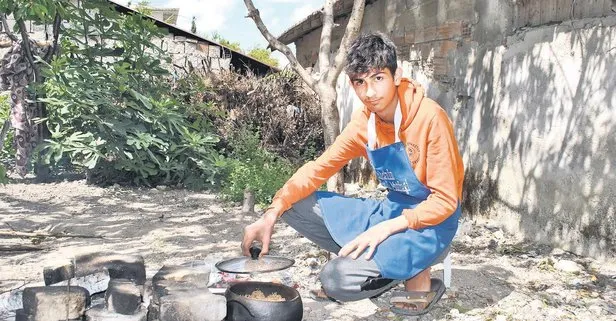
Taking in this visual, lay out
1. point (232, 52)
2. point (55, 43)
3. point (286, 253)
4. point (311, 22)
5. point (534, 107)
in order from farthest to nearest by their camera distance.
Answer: point (232, 52) → point (311, 22) → point (55, 43) → point (534, 107) → point (286, 253)

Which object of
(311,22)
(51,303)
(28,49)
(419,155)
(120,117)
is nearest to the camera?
(51,303)

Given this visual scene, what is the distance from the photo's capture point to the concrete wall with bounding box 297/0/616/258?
443 centimetres

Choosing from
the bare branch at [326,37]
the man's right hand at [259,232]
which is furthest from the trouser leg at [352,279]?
the bare branch at [326,37]

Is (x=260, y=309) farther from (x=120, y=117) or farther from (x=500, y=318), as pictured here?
(x=120, y=117)

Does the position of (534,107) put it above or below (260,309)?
above

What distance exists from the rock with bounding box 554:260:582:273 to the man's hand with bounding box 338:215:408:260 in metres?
2.06

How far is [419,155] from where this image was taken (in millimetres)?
2969

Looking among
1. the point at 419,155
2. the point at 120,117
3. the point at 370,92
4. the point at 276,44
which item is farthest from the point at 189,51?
the point at 419,155

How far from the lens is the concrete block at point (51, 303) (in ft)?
9.00

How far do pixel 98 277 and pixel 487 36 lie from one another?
4.29 meters

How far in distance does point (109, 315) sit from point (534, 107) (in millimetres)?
3908

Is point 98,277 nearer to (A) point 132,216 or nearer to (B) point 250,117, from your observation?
(A) point 132,216

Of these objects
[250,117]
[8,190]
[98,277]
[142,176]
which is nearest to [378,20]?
[250,117]

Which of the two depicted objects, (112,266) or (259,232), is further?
(112,266)
